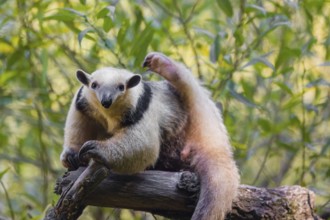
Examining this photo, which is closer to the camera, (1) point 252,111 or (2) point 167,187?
(2) point 167,187

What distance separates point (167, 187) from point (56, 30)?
2324 mm

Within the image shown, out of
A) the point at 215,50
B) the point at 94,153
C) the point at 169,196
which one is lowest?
the point at 169,196

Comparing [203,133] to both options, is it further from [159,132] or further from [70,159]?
[70,159]

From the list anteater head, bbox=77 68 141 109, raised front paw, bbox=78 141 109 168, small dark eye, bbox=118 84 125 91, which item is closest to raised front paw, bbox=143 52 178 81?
anteater head, bbox=77 68 141 109

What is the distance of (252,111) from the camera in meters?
5.88

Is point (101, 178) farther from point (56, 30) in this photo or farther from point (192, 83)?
point (56, 30)

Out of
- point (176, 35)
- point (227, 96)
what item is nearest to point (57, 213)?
point (227, 96)

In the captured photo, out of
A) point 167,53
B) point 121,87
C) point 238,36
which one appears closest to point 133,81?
point 121,87

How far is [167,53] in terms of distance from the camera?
4.86 metres

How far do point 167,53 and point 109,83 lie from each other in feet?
4.86

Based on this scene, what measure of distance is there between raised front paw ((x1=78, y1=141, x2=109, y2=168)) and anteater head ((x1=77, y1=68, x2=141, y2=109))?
207 mm

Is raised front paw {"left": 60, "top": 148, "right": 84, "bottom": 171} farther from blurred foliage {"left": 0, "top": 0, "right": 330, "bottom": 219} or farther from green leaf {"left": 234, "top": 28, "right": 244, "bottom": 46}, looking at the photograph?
green leaf {"left": 234, "top": 28, "right": 244, "bottom": 46}

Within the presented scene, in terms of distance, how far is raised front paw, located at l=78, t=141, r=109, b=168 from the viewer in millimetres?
3248

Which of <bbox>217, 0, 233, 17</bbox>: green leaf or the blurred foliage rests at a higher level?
<bbox>217, 0, 233, 17</bbox>: green leaf
